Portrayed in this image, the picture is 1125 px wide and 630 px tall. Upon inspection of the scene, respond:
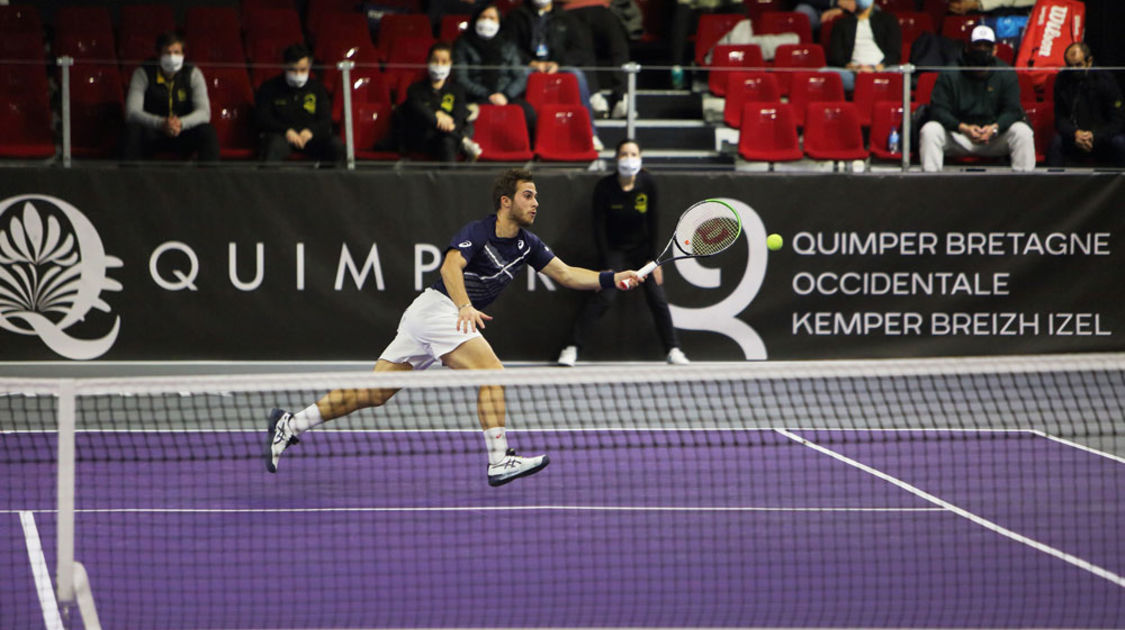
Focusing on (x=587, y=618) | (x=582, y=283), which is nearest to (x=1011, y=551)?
(x=587, y=618)

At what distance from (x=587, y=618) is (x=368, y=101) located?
895 centimetres

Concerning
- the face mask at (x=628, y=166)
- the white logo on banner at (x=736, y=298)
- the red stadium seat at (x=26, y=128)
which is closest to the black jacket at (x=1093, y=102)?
the white logo on banner at (x=736, y=298)

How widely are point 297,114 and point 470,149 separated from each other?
1671 mm

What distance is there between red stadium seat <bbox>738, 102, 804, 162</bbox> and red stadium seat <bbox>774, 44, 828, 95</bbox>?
142 centimetres

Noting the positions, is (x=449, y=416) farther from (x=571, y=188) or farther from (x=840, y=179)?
(x=840, y=179)

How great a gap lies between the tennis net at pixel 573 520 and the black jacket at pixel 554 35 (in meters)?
4.92

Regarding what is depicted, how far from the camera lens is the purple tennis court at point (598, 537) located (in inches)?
203

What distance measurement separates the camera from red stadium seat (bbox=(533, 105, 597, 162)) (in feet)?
41.3

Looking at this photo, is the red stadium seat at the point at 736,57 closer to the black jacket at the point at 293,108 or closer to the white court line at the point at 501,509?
the black jacket at the point at 293,108

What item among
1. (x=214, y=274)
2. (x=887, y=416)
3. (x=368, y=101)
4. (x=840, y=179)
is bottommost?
(x=887, y=416)

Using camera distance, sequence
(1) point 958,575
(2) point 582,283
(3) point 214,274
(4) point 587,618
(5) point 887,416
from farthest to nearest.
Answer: (3) point 214,274
(5) point 887,416
(2) point 582,283
(1) point 958,575
(4) point 587,618

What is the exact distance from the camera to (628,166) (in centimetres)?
1152

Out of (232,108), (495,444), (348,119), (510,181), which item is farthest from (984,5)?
(495,444)

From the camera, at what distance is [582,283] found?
792 centimetres
